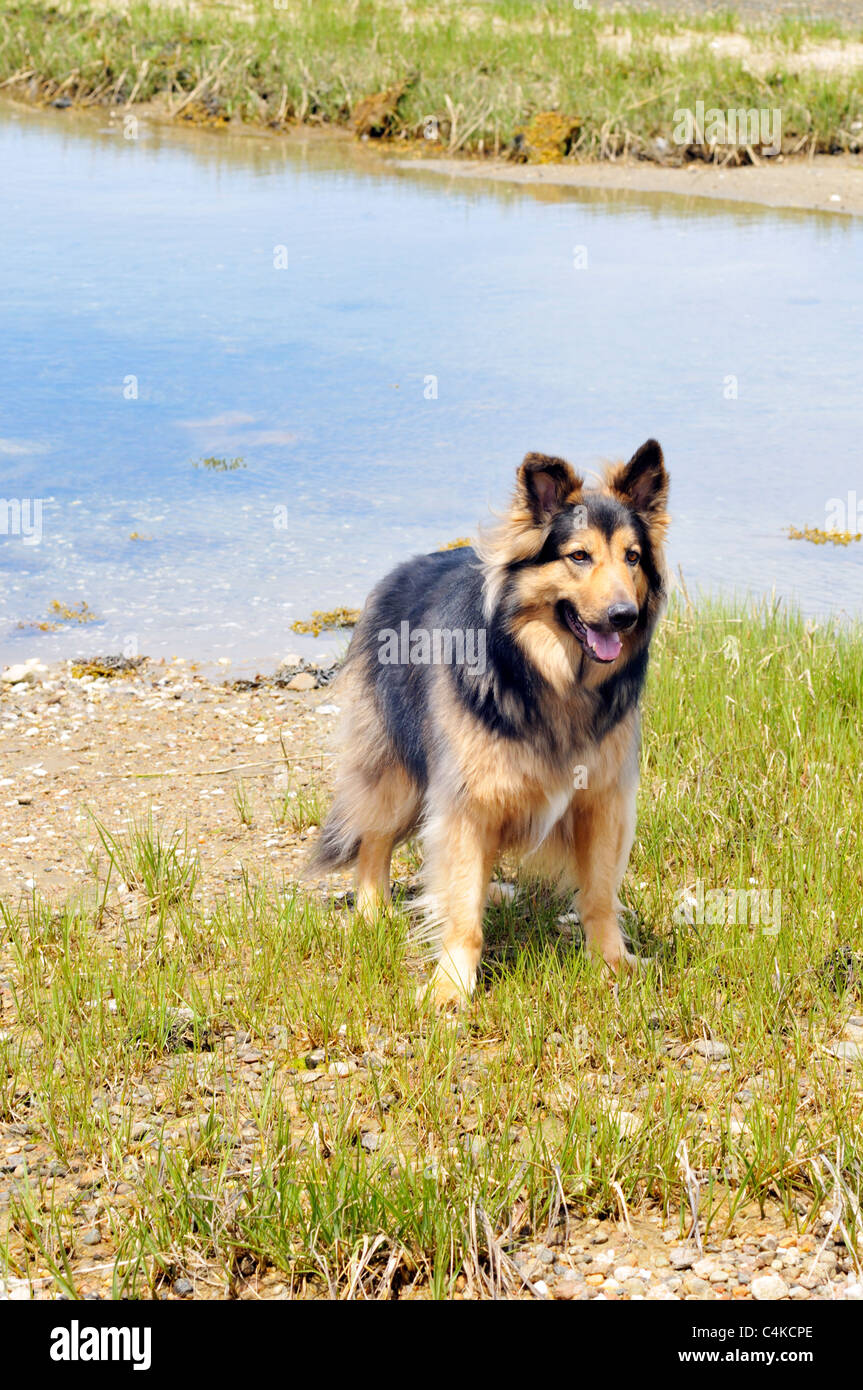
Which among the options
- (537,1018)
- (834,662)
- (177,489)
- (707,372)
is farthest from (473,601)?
(707,372)

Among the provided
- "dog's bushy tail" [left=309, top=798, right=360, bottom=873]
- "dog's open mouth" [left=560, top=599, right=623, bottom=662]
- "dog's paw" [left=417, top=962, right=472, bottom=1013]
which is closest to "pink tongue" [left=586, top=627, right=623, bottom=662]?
"dog's open mouth" [left=560, top=599, right=623, bottom=662]

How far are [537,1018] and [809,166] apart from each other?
55.2 feet

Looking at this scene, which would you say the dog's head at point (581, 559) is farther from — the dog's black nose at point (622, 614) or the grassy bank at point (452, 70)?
the grassy bank at point (452, 70)

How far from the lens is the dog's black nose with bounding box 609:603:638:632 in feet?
12.4

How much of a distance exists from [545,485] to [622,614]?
1.46 feet

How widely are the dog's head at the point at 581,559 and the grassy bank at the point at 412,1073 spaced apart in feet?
3.14

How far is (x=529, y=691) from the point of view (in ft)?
13.5

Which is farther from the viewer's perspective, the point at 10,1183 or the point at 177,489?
the point at 177,489

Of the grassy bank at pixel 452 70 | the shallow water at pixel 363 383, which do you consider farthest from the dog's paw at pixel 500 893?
the grassy bank at pixel 452 70

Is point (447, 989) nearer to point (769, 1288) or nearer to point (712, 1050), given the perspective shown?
point (712, 1050)

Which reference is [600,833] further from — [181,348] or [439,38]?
[439,38]

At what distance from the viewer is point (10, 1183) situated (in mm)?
3305

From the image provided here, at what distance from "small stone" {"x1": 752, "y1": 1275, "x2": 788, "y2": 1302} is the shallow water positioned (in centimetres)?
469

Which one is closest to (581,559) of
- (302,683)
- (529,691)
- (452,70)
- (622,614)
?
(622,614)
